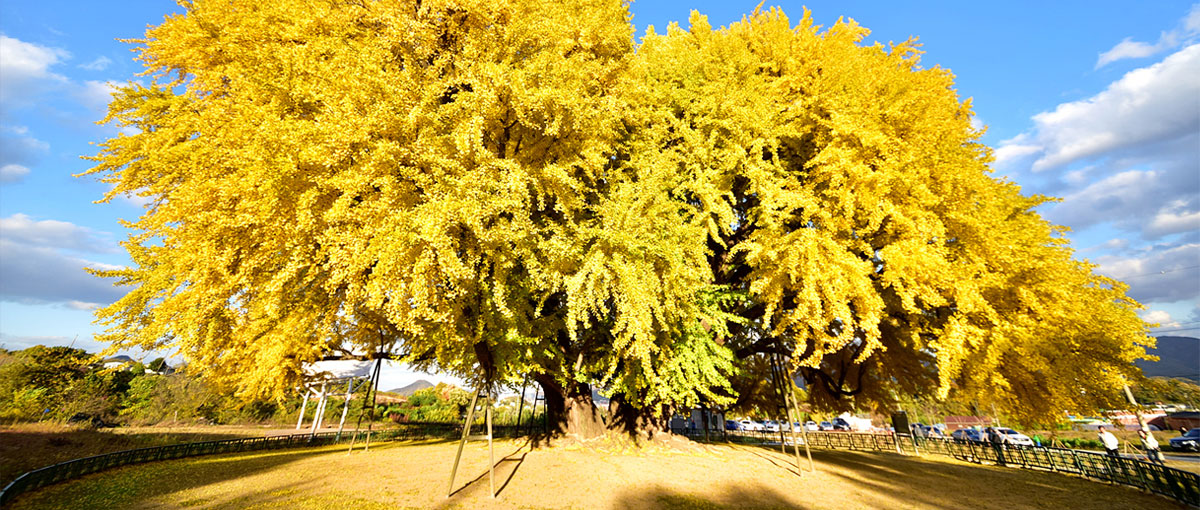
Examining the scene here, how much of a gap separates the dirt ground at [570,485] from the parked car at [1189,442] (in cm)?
1817

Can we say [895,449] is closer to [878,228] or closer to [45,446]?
[878,228]

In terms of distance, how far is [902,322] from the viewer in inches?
469

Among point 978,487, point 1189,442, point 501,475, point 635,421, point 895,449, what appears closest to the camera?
point 501,475

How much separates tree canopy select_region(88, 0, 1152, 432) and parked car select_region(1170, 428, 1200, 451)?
21.3 m

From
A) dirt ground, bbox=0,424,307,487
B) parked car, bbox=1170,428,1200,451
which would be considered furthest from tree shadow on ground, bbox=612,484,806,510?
parked car, bbox=1170,428,1200,451

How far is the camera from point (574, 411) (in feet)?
43.1

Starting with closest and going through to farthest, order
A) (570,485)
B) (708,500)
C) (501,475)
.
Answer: (708,500) → (570,485) → (501,475)

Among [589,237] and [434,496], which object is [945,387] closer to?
[589,237]

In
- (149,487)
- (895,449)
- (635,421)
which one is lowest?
(895,449)

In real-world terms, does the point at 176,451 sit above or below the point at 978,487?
above

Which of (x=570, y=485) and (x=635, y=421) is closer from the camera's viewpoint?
(x=570, y=485)

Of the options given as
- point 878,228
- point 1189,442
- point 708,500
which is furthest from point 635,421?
point 1189,442

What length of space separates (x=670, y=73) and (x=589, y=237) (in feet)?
26.7

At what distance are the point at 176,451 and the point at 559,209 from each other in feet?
51.4
